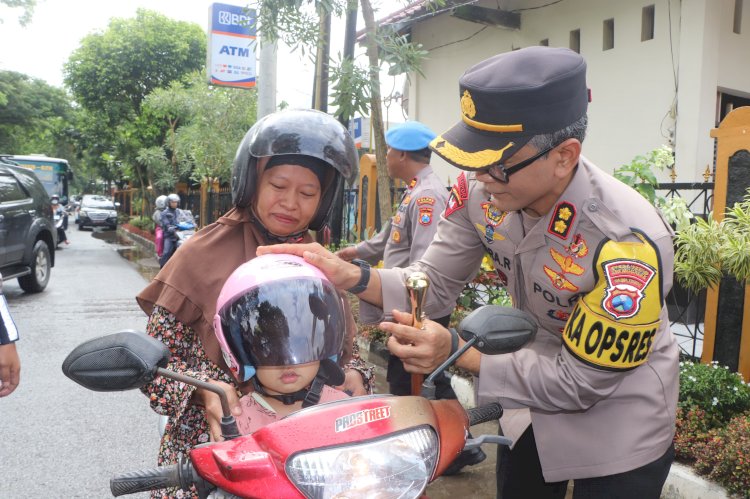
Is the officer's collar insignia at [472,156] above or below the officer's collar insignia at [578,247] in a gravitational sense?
above

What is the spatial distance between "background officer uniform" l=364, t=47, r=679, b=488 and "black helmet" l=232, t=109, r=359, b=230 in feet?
1.15

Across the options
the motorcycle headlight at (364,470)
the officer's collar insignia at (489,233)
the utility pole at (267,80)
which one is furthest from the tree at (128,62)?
the motorcycle headlight at (364,470)

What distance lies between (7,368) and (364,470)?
1872 millimetres

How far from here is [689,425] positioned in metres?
3.40

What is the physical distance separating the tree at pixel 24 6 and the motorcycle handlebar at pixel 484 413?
2459 cm

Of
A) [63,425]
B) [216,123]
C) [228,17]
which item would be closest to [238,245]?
[63,425]

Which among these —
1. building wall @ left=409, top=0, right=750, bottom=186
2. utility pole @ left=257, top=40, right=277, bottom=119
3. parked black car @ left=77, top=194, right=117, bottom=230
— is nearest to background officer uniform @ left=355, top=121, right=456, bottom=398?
utility pole @ left=257, top=40, right=277, bottom=119

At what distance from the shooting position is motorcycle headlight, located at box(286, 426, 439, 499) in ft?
3.64

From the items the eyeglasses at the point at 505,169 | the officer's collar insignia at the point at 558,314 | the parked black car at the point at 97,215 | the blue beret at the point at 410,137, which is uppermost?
the blue beret at the point at 410,137

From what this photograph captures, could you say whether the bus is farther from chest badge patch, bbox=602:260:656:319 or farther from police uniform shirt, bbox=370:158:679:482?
chest badge patch, bbox=602:260:656:319

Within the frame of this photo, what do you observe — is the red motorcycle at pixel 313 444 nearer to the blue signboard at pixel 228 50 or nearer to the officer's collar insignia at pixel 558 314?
the officer's collar insignia at pixel 558 314

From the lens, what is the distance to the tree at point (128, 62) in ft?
84.7

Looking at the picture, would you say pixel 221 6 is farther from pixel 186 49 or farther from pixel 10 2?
pixel 186 49

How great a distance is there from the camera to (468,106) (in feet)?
5.41
